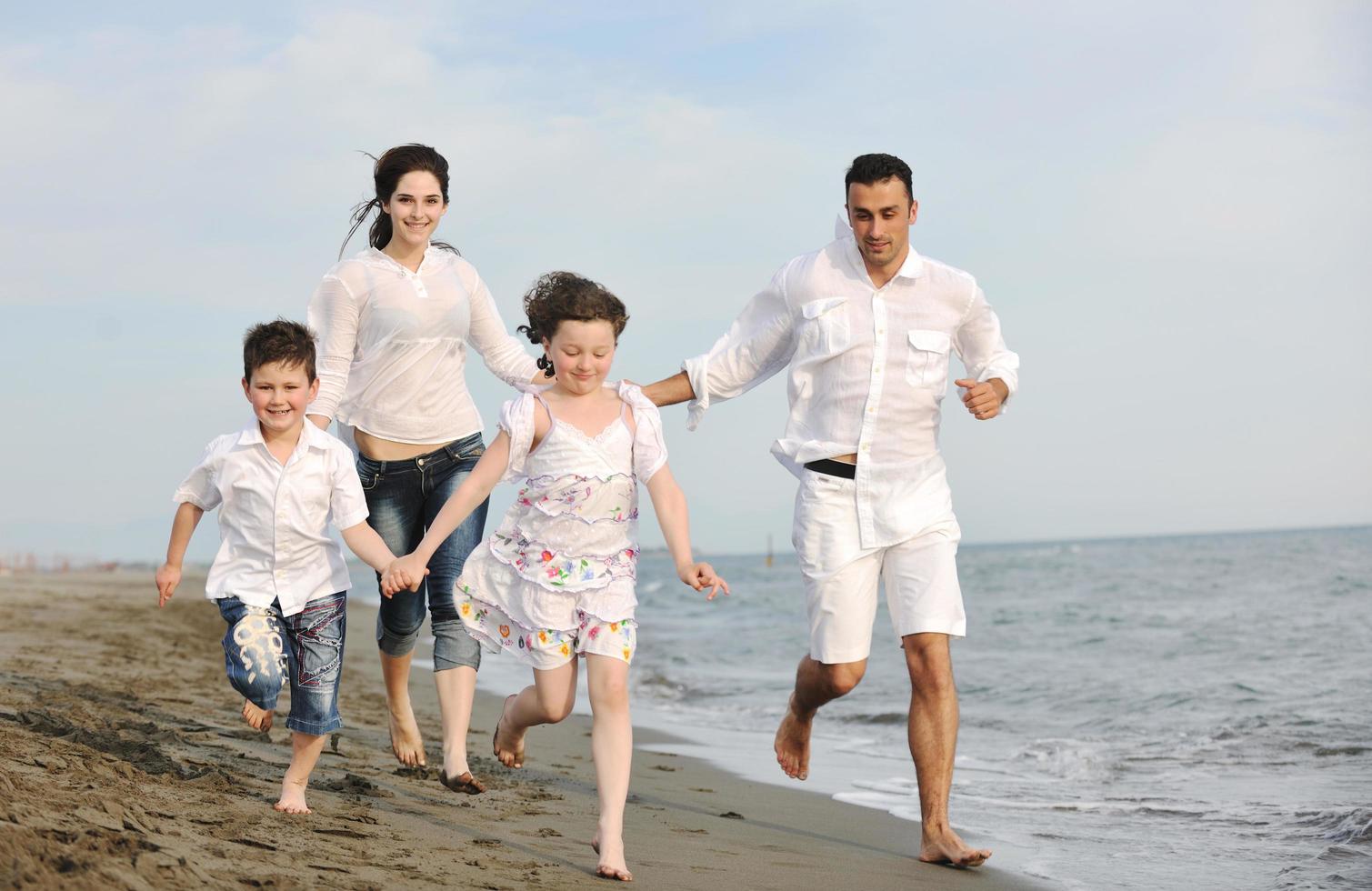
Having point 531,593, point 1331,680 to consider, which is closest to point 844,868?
point 531,593

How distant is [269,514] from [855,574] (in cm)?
193

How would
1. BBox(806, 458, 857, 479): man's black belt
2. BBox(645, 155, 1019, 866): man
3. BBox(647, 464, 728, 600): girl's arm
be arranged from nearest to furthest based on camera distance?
BBox(647, 464, 728, 600): girl's arm
BBox(645, 155, 1019, 866): man
BBox(806, 458, 857, 479): man's black belt

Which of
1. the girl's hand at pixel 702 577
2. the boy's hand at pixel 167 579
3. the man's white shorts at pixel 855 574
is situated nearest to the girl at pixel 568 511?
the girl's hand at pixel 702 577

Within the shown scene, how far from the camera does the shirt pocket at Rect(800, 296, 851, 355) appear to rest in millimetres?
4445

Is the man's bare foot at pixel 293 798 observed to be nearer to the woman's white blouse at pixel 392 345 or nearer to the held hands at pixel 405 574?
the held hands at pixel 405 574

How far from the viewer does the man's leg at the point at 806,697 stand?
4516mm

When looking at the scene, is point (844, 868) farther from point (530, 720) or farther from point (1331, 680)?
point (1331, 680)

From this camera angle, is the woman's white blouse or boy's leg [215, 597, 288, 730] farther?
the woman's white blouse

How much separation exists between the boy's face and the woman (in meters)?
0.58

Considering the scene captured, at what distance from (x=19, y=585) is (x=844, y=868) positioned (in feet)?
64.1

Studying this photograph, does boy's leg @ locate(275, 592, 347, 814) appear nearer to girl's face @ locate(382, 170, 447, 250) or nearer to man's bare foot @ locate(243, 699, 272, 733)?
man's bare foot @ locate(243, 699, 272, 733)

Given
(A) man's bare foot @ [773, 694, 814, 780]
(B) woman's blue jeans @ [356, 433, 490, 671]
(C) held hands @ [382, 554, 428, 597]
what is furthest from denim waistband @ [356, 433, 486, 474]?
(A) man's bare foot @ [773, 694, 814, 780]

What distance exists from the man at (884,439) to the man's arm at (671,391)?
0.03 ft

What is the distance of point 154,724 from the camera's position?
17.9 ft
